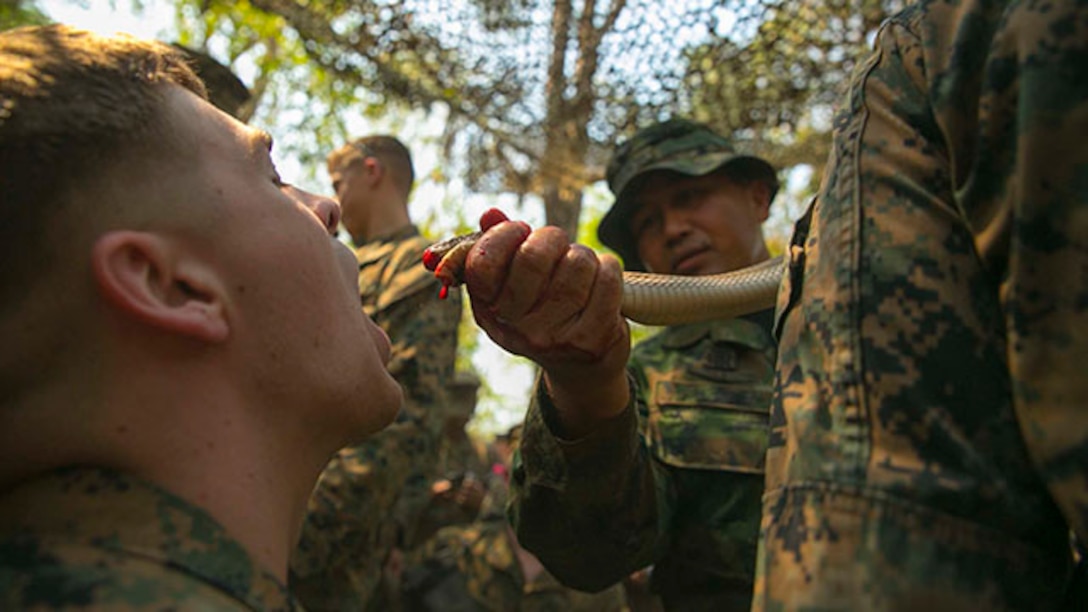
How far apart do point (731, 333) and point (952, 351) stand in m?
2.30

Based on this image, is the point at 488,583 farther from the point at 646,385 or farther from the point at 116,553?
the point at 116,553

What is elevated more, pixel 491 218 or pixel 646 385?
pixel 491 218

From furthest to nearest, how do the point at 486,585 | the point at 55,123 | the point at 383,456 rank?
the point at 486,585, the point at 383,456, the point at 55,123

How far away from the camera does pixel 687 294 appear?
9.29 feet

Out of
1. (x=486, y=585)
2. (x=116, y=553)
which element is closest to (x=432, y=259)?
(x=116, y=553)

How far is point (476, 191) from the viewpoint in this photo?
6820 mm

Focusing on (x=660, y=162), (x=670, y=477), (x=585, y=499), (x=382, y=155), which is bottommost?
(x=670, y=477)

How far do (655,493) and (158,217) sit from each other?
1.92 metres

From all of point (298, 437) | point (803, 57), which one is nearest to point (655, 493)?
point (298, 437)

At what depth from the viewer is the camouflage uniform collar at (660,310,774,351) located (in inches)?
138

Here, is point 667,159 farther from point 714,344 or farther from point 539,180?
point 539,180

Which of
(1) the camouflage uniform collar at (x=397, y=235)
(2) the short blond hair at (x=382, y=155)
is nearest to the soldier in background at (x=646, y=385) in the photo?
(1) the camouflage uniform collar at (x=397, y=235)

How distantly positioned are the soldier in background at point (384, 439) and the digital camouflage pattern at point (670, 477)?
1.55 metres

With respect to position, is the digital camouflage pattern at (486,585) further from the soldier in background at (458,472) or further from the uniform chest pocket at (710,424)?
the uniform chest pocket at (710,424)
